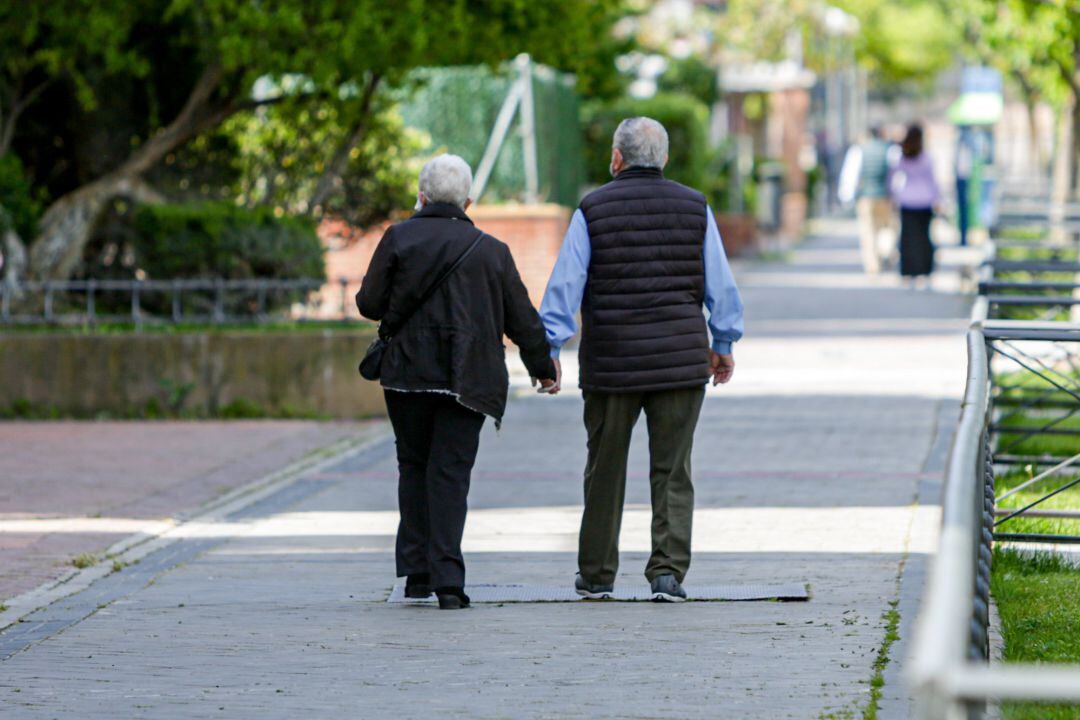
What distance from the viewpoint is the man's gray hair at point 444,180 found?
22.7 ft

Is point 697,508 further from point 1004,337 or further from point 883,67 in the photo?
point 883,67

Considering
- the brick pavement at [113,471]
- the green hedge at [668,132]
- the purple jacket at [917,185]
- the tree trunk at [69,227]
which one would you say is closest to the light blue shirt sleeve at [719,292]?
the brick pavement at [113,471]

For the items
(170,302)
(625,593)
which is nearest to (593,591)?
(625,593)

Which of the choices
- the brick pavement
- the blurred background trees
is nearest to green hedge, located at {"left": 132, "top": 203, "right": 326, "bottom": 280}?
the blurred background trees

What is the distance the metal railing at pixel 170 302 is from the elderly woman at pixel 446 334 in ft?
20.7

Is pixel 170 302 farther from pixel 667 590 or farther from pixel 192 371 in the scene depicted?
pixel 667 590

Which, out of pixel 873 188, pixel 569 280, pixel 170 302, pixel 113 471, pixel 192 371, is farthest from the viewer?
pixel 873 188

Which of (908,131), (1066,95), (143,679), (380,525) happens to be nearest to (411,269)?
(143,679)

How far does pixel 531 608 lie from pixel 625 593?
1.36 ft

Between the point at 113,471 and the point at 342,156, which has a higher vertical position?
the point at 342,156

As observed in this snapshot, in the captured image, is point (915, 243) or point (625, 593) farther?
point (915, 243)

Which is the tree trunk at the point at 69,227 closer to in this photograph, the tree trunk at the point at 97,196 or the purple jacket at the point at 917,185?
the tree trunk at the point at 97,196

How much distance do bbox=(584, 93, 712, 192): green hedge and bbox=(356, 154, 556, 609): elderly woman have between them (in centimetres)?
1837

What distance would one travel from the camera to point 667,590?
693cm
